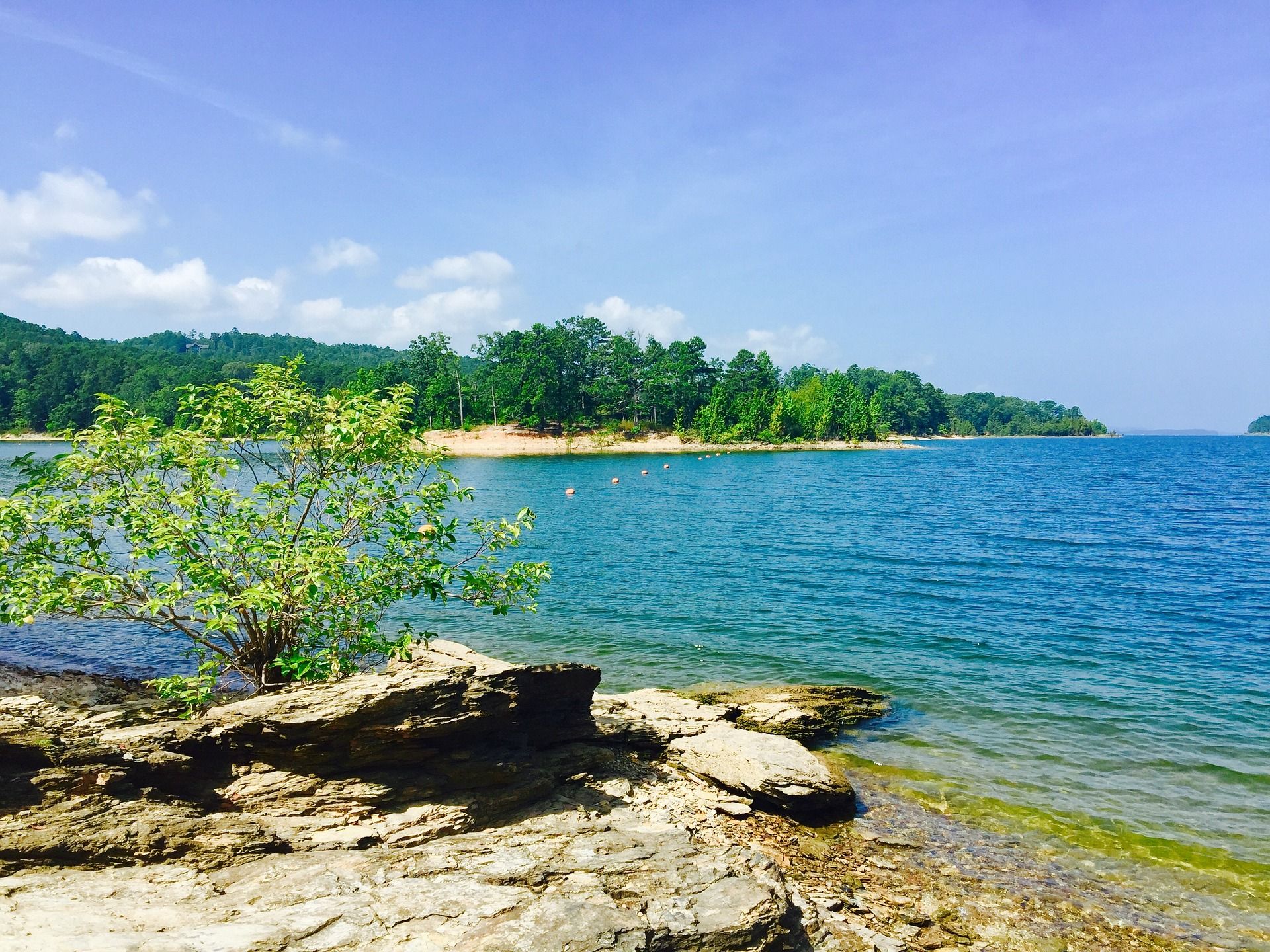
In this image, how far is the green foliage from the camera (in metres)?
10.7

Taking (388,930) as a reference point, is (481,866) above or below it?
below

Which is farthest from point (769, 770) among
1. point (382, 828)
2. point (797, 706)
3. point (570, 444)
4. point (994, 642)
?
point (570, 444)

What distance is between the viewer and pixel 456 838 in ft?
32.1

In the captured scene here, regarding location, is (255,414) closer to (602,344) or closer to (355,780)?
(355,780)

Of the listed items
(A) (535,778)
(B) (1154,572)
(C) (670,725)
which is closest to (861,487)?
(B) (1154,572)

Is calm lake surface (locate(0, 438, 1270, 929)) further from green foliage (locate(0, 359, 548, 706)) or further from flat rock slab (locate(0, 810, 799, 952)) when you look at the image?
green foliage (locate(0, 359, 548, 706))

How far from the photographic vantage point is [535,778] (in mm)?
11531

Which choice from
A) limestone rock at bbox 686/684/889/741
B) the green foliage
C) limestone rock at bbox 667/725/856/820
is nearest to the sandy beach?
limestone rock at bbox 686/684/889/741

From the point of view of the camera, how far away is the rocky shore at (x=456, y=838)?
266 inches

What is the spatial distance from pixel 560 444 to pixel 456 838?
444 feet

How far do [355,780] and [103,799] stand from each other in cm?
301

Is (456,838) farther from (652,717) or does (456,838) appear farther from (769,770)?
(652,717)

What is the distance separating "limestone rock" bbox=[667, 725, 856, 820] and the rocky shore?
5cm

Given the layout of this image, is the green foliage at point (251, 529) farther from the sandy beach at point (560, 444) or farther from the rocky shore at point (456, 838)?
the sandy beach at point (560, 444)
